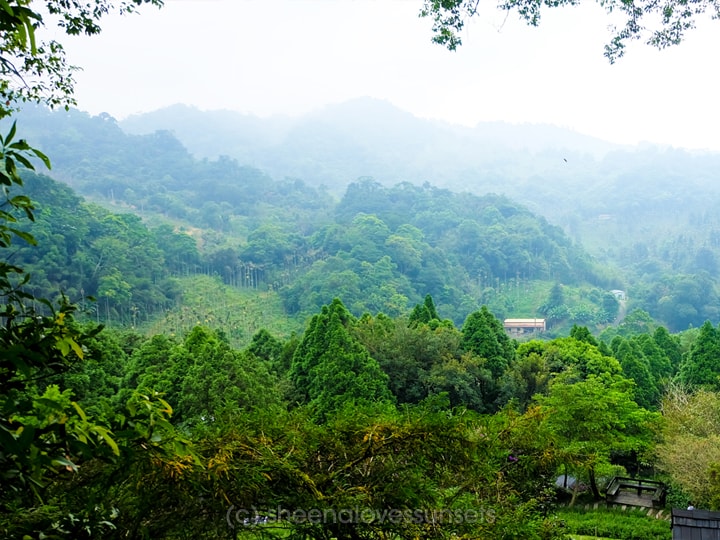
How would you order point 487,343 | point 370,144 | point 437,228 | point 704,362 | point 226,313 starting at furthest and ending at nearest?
point 370,144
point 437,228
point 226,313
point 704,362
point 487,343

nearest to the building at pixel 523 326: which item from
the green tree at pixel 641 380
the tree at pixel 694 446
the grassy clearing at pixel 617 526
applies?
Answer: the green tree at pixel 641 380

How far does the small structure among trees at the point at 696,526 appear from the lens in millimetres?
8047

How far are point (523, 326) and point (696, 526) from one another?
43884 mm

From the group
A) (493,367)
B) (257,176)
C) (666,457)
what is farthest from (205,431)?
(257,176)

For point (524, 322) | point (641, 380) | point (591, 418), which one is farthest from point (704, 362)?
point (524, 322)

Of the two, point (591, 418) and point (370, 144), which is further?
point (370, 144)

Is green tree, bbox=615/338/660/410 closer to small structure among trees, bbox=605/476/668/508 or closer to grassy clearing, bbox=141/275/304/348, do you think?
small structure among trees, bbox=605/476/668/508

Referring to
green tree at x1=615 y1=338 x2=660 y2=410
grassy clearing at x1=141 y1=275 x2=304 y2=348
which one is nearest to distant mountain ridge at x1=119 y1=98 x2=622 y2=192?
grassy clearing at x1=141 y1=275 x2=304 y2=348

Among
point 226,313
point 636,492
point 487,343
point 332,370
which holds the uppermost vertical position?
point 332,370

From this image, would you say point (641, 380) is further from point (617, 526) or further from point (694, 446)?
point (617, 526)

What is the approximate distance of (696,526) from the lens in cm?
815

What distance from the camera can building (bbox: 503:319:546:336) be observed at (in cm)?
5084

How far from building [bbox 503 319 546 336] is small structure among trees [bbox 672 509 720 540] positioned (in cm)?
4313

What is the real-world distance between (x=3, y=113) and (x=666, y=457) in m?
14.5
